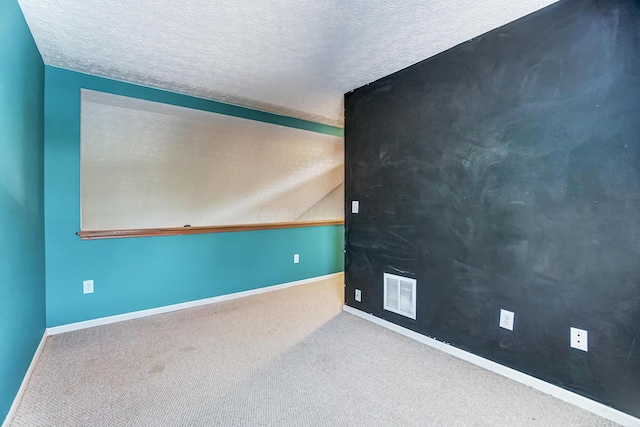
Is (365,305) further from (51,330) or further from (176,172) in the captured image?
(51,330)

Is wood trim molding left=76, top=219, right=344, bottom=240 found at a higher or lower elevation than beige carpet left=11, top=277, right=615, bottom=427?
higher

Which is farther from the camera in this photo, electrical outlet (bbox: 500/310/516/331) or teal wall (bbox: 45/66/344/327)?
teal wall (bbox: 45/66/344/327)

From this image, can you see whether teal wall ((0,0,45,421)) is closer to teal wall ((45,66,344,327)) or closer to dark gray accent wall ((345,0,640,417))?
teal wall ((45,66,344,327))

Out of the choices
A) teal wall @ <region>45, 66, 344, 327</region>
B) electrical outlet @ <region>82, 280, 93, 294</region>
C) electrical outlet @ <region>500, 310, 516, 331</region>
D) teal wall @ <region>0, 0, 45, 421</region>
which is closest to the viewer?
teal wall @ <region>0, 0, 45, 421</region>

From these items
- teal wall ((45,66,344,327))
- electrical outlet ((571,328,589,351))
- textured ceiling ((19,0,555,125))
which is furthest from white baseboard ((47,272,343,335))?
electrical outlet ((571,328,589,351))

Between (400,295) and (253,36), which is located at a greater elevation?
(253,36)

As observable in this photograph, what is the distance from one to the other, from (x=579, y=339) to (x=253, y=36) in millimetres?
2555

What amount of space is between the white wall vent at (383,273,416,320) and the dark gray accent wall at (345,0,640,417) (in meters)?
0.07

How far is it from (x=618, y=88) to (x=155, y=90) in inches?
127

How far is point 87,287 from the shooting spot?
2.53 metres

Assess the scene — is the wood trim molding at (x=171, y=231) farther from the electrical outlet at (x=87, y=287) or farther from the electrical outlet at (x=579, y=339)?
the electrical outlet at (x=579, y=339)

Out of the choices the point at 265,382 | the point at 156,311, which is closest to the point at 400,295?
the point at 265,382

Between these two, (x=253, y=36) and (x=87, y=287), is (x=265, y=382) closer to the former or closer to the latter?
(x=87, y=287)

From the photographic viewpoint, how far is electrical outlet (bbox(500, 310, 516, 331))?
5.93ft
